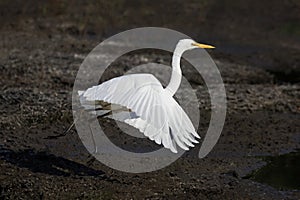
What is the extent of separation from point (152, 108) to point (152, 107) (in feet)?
0.05

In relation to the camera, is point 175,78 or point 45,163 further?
point 45,163

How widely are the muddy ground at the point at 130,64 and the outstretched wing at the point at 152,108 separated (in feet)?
3.31

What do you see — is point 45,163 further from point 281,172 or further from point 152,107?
point 281,172

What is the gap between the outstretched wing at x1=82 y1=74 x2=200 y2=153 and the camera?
6547mm

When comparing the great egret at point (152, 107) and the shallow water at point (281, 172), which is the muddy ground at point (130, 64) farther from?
the great egret at point (152, 107)

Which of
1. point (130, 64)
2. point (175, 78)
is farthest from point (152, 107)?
point (130, 64)

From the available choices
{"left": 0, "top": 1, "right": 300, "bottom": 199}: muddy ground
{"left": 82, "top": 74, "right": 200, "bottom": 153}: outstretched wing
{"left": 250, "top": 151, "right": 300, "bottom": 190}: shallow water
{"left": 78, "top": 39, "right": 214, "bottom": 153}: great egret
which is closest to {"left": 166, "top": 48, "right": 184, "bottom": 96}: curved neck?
{"left": 78, "top": 39, "right": 214, "bottom": 153}: great egret

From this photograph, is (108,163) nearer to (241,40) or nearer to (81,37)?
(81,37)

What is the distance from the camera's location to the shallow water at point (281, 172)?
8208mm

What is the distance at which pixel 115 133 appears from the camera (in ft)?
31.3

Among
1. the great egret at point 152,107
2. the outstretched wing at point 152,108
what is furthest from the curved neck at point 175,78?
the outstretched wing at point 152,108

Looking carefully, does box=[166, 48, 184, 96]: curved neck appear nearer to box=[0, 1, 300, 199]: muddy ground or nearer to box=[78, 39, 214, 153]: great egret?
box=[78, 39, 214, 153]: great egret

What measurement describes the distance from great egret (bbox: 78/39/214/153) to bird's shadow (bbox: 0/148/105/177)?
95cm

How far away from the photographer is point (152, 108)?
6.71 metres
